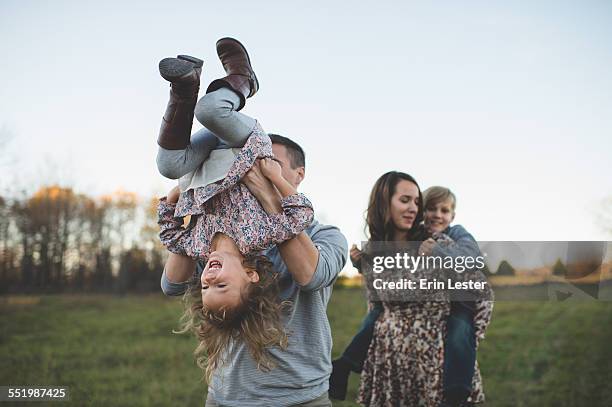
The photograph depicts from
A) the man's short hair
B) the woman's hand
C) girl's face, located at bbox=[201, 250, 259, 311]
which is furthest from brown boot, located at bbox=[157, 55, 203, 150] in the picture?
the man's short hair

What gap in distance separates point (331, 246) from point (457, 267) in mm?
2067

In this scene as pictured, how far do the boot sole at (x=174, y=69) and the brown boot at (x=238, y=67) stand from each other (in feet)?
0.50

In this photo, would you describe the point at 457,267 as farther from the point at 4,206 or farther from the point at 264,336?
the point at 4,206

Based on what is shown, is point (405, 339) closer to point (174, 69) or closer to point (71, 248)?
point (174, 69)

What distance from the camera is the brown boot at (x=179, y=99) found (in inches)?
69.8

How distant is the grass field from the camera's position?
663cm

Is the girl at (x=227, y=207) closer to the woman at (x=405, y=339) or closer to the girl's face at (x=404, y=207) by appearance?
the woman at (x=405, y=339)

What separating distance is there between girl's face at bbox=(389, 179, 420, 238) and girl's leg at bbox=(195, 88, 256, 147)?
223 centimetres

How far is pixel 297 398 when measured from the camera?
2.10 meters

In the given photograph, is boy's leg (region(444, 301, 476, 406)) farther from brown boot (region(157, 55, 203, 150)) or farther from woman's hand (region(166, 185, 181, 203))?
brown boot (region(157, 55, 203, 150))

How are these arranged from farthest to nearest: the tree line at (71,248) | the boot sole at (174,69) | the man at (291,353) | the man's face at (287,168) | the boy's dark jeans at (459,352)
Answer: the tree line at (71,248) < the boy's dark jeans at (459,352) < the man's face at (287,168) < the man at (291,353) < the boot sole at (174,69)

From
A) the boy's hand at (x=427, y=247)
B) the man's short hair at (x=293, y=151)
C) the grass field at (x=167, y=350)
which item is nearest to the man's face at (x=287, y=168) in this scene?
the man's short hair at (x=293, y=151)

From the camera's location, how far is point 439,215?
437 centimetres

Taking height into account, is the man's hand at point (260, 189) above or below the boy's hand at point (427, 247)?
below
